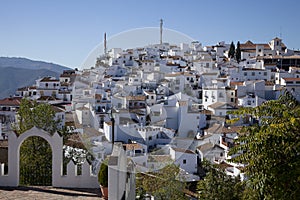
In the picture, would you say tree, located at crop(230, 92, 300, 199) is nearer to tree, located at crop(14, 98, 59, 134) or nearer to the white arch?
the white arch

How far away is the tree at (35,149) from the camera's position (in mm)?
7855

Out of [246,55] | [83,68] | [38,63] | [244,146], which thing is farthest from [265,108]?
[38,63]

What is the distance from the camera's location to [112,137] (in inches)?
202

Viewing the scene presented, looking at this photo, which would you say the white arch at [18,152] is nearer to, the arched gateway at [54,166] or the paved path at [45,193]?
the arched gateway at [54,166]

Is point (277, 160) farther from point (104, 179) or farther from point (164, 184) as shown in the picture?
point (164, 184)

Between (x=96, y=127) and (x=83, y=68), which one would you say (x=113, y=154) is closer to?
(x=96, y=127)

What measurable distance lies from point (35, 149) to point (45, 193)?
195 cm

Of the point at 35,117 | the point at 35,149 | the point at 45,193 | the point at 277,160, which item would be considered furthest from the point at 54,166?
the point at 277,160

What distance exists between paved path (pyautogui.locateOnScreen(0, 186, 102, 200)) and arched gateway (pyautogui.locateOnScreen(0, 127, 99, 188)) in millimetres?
149

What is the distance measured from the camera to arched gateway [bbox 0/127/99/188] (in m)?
6.68

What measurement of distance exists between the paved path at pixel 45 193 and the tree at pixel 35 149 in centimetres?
110

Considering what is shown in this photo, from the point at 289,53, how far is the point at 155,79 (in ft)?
167

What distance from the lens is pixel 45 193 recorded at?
6.42 meters

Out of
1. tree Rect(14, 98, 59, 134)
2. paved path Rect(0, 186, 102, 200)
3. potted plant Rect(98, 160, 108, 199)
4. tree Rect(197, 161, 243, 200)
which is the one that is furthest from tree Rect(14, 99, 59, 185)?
tree Rect(197, 161, 243, 200)
